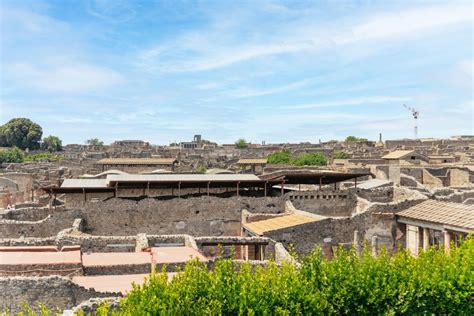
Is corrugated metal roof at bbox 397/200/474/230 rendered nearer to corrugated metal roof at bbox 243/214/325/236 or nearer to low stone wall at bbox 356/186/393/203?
corrugated metal roof at bbox 243/214/325/236

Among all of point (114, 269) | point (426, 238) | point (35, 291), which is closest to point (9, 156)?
point (114, 269)

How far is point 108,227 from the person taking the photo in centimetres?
2855

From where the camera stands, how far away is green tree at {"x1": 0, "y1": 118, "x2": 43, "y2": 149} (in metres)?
144

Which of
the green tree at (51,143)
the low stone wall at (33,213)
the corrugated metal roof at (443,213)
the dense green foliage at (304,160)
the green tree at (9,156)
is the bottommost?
the low stone wall at (33,213)

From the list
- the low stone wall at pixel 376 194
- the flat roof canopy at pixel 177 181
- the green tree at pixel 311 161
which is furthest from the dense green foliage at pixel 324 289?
the green tree at pixel 311 161

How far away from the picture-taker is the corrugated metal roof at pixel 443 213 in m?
19.6

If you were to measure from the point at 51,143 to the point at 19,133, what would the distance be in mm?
13158

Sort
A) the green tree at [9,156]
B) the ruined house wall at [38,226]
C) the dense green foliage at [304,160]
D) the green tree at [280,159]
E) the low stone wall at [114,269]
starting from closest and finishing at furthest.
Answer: the low stone wall at [114,269] < the ruined house wall at [38,226] < the dense green foliage at [304,160] < the green tree at [280,159] < the green tree at [9,156]

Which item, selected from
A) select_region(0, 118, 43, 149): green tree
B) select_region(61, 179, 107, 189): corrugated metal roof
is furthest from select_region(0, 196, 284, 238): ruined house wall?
select_region(0, 118, 43, 149): green tree

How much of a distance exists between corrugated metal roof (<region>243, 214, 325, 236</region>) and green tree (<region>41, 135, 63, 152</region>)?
456ft

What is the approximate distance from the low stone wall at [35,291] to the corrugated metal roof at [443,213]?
14.5 metres

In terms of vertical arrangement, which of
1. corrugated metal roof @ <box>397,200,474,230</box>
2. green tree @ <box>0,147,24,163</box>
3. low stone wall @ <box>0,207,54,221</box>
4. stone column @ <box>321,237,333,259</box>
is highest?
green tree @ <box>0,147,24,163</box>

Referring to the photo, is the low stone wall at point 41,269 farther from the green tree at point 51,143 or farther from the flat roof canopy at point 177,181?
the green tree at point 51,143

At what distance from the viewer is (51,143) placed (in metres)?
157
